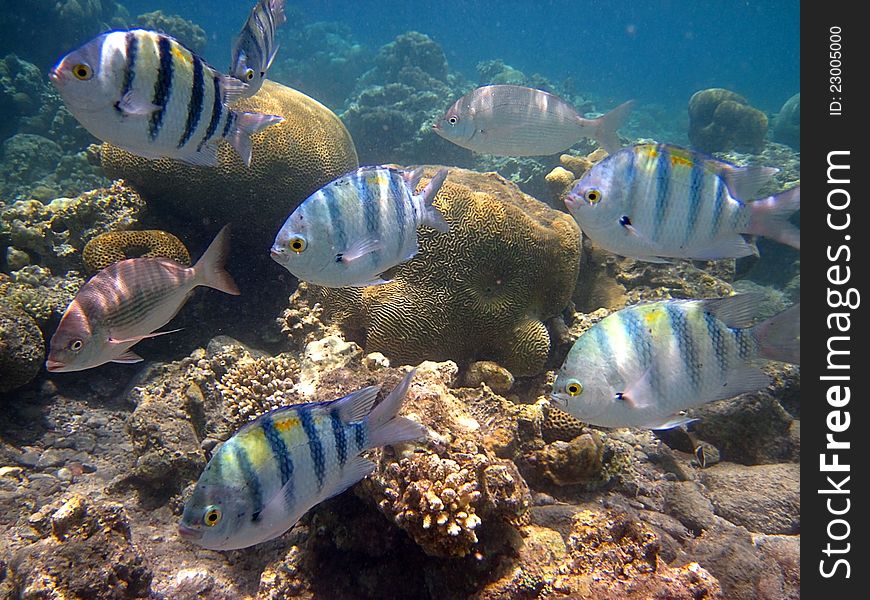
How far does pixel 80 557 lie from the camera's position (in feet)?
10.3

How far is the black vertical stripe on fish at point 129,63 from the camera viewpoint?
2135mm

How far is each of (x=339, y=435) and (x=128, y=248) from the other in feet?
15.4

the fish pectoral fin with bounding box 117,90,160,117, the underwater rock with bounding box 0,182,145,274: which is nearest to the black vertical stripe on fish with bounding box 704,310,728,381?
the fish pectoral fin with bounding box 117,90,160,117

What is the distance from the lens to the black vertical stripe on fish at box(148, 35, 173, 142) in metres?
2.21

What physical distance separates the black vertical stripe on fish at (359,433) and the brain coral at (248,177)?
4.72 metres

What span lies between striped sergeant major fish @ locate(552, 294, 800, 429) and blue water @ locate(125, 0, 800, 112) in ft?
141

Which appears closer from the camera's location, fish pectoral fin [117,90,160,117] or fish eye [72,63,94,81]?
fish eye [72,63,94,81]

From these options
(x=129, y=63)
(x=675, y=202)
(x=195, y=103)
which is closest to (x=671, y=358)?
(x=675, y=202)

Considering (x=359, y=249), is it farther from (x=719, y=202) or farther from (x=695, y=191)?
(x=719, y=202)

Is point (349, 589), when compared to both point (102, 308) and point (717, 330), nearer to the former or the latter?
point (102, 308)

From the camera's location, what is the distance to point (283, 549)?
11.8 feet

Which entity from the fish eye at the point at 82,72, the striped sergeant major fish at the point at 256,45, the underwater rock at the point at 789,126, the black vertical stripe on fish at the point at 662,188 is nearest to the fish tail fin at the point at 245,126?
the fish eye at the point at 82,72

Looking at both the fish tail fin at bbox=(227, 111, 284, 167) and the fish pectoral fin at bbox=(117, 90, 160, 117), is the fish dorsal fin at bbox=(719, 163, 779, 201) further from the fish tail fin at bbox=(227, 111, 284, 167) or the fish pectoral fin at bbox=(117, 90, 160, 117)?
the fish pectoral fin at bbox=(117, 90, 160, 117)
